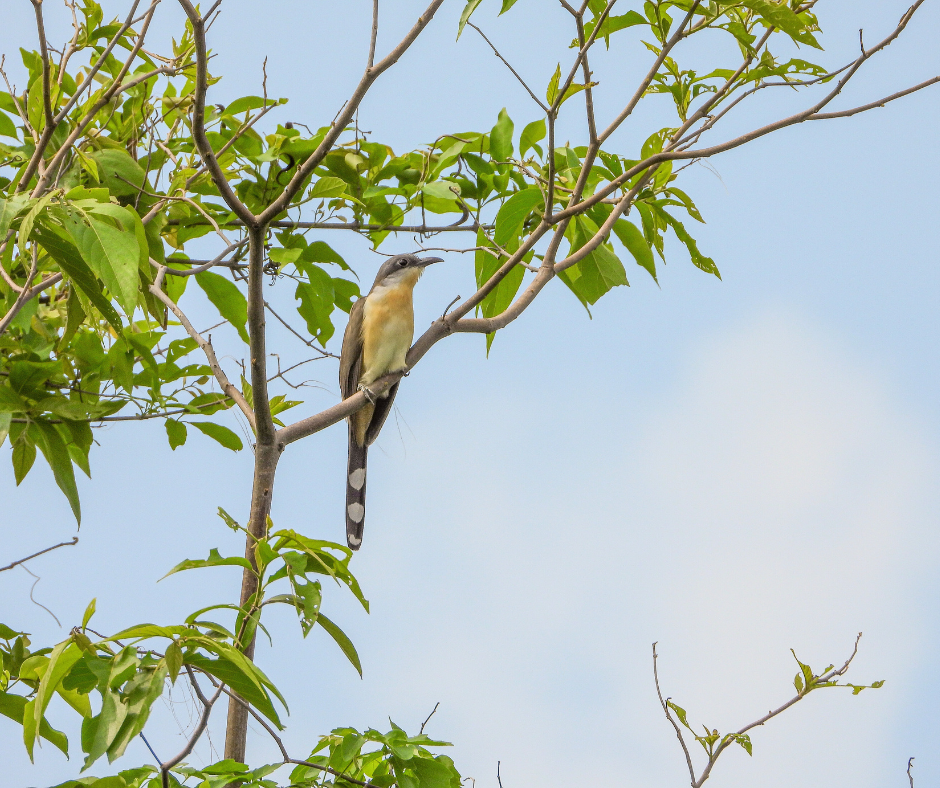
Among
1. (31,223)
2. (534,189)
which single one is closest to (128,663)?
(31,223)

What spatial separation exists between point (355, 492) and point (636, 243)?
265 cm

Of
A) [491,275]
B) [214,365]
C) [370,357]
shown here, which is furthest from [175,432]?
[370,357]

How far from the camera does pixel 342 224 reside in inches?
153

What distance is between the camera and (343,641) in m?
2.58

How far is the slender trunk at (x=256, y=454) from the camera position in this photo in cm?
252

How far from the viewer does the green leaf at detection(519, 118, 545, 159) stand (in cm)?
327

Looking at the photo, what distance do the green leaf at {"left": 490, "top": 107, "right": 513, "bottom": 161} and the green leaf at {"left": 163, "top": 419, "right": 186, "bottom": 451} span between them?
166cm

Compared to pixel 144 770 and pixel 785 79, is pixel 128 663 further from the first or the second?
pixel 785 79

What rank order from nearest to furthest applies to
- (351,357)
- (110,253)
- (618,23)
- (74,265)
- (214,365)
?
(110,253) < (74,265) < (618,23) < (214,365) < (351,357)

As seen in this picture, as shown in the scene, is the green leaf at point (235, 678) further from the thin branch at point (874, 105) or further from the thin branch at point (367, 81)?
the thin branch at point (874, 105)

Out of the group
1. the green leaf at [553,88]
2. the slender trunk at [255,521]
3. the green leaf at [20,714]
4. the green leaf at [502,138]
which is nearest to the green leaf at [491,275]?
the green leaf at [502,138]

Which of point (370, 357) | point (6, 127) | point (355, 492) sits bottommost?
point (355, 492)

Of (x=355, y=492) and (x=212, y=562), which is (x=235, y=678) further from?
(x=355, y=492)

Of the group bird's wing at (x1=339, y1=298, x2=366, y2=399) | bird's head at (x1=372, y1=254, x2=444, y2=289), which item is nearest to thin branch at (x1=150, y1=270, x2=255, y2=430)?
bird's wing at (x1=339, y1=298, x2=366, y2=399)
